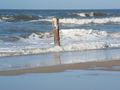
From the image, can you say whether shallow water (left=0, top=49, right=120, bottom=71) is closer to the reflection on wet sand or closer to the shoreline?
the reflection on wet sand

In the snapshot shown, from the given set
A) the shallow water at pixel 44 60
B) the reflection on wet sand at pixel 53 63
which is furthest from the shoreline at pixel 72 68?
the shallow water at pixel 44 60

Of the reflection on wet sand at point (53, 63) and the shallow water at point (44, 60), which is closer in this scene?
the reflection on wet sand at point (53, 63)

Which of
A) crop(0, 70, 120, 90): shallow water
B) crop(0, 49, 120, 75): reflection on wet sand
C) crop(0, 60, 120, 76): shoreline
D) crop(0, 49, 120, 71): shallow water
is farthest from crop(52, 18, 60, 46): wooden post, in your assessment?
crop(0, 70, 120, 90): shallow water

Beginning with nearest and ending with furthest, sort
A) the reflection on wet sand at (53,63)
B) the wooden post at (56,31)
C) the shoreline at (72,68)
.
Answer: the shoreline at (72,68) < the reflection on wet sand at (53,63) < the wooden post at (56,31)

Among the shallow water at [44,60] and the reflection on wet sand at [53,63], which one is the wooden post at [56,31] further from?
the reflection on wet sand at [53,63]

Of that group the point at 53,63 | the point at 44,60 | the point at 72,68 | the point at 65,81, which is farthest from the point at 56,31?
the point at 65,81

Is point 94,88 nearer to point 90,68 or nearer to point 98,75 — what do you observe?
point 98,75

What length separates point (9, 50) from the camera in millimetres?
14867

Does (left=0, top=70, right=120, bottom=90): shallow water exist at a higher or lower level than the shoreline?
higher

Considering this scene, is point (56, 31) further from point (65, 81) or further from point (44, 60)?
point (65, 81)

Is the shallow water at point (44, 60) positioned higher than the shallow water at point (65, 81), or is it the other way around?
the shallow water at point (65, 81)

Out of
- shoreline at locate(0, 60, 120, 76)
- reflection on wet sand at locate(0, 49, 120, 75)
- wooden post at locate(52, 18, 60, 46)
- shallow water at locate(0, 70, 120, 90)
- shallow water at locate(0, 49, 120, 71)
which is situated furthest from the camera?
wooden post at locate(52, 18, 60, 46)

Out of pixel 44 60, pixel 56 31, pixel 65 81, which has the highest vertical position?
pixel 65 81

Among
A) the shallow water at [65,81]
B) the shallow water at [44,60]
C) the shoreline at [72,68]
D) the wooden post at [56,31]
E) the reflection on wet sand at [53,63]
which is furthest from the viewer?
the wooden post at [56,31]
